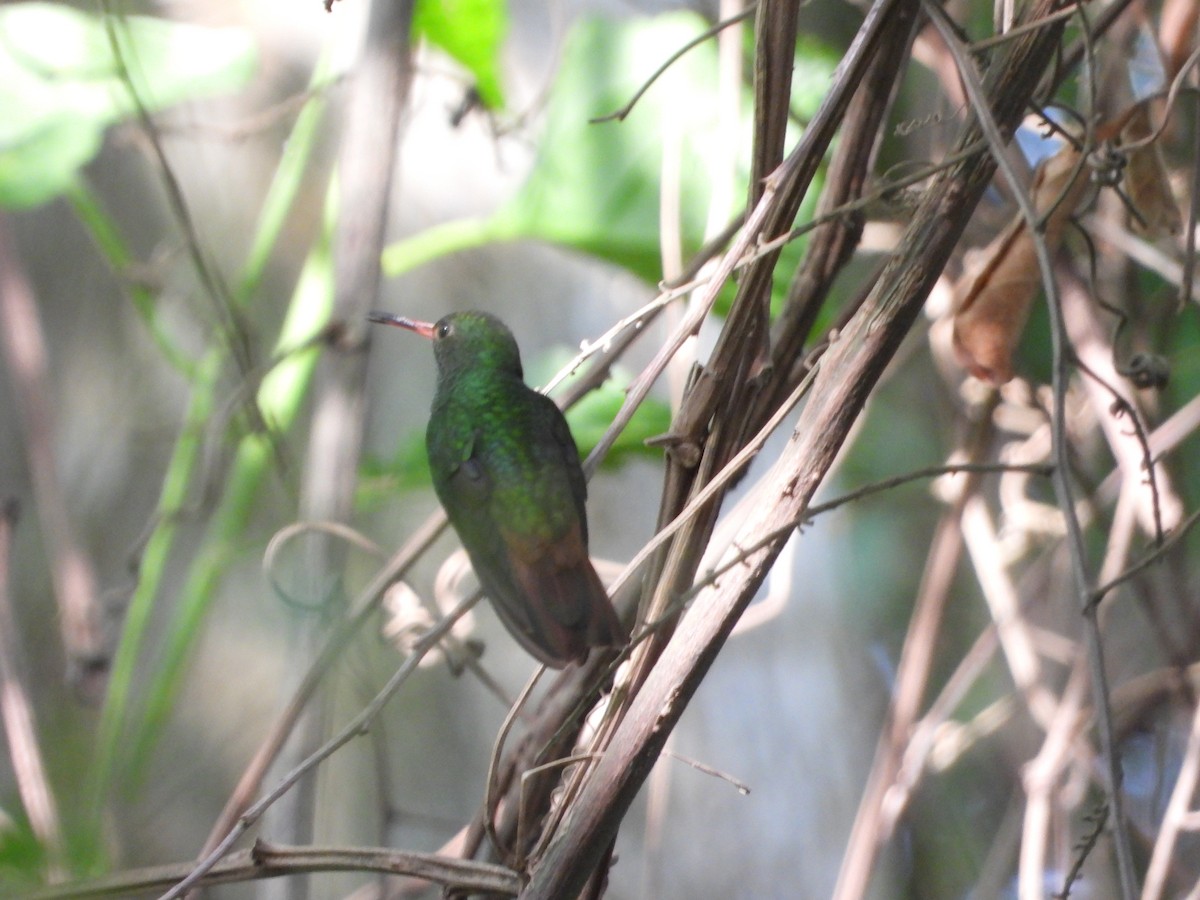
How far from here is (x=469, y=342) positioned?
3.60 ft

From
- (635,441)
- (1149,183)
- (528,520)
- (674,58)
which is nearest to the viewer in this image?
(674,58)

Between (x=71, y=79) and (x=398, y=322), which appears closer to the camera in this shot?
(x=398, y=322)

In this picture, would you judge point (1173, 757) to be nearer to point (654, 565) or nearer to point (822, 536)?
point (822, 536)

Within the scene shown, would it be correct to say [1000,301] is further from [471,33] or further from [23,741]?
[23,741]

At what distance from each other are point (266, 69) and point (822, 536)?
54.0 inches

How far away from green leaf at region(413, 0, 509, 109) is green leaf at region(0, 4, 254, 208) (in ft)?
0.97

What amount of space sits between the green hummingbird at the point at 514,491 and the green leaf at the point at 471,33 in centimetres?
50

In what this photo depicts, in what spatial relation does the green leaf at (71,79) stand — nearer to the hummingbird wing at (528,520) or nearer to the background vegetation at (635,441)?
the background vegetation at (635,441)

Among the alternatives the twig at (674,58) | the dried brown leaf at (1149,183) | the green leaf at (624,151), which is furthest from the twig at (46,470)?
the dried brown leaf at (1149,183)

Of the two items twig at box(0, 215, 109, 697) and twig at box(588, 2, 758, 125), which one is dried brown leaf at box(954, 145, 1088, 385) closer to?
twig at box(588, 2, 758, 125)

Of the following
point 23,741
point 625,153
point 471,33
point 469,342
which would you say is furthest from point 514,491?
point 23,741

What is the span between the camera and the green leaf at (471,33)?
1429 millimetres

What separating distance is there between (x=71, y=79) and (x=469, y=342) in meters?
0.85

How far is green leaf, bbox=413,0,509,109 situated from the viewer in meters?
1.43
